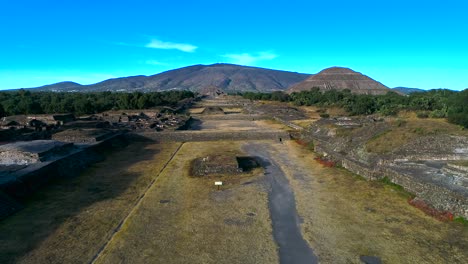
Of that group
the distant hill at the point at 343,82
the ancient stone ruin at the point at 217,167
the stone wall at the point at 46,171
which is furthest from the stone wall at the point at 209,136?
the distant hill at the point at 343,82

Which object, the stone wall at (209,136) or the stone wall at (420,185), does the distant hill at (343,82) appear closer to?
the stone wall at (209,136)

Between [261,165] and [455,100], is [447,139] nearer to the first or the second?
[261,165]

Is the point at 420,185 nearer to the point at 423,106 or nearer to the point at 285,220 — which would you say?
the point at 285,220

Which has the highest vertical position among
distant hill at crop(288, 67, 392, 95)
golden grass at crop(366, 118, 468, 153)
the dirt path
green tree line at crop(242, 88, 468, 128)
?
distant hill at crop(288, 67, 392, 95)

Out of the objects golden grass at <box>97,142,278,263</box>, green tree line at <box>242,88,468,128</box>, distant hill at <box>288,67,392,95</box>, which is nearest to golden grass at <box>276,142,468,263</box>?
golden grass at <box>97,142,278,263</box>

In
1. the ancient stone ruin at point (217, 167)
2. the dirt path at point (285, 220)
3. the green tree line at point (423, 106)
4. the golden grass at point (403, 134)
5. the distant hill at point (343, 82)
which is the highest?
the distant hill at point (343, 82)

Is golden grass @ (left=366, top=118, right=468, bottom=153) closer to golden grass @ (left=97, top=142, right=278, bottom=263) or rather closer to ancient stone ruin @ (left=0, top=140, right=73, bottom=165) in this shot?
golden grass @ (left=97, top=142, right=278, bottom=263)
